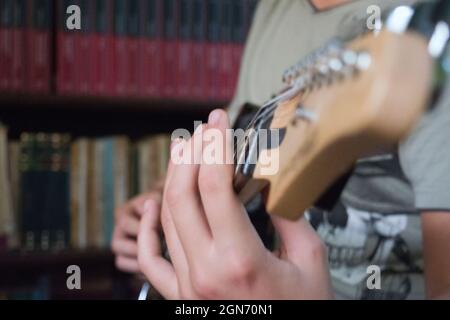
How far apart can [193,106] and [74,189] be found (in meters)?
0.32

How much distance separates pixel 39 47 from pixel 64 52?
0.05 metres

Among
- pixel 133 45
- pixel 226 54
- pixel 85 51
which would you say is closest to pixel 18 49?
pixel 85 51

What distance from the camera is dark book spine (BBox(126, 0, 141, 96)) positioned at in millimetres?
1308

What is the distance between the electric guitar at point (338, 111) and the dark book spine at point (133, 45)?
83 centimetres

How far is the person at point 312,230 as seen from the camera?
478mm

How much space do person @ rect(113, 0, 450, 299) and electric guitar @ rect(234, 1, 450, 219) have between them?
0.12 ft

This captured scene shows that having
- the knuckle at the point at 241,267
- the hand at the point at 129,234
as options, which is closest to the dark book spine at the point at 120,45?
the hand at the point at 129,234

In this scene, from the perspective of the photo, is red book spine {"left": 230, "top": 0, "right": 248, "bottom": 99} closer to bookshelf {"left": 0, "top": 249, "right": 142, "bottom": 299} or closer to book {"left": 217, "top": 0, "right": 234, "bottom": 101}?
book {"left": 217, "top": 0, "right": 234, "bottom": 101}

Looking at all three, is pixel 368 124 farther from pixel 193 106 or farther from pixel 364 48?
pixel 193 106

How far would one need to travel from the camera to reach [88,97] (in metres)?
1.29

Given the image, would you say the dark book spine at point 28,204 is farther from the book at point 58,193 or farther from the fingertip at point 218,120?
the fingertip at point 218,120
